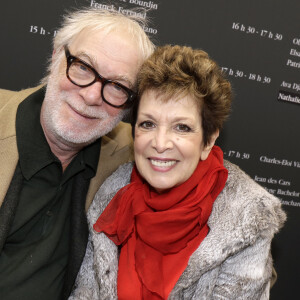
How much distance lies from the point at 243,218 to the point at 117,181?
70cm

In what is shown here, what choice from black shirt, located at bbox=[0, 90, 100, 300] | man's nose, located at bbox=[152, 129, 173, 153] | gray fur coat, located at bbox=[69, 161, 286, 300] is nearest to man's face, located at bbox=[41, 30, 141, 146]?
black shirt, located at bbox=[0, 90, 100, 300]

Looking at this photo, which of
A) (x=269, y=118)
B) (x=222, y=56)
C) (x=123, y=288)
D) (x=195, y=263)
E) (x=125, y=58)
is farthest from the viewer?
(x=269, y=118)

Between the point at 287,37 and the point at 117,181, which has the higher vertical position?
the point at 287,37

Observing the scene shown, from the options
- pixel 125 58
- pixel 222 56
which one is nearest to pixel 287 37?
pixel 222 56

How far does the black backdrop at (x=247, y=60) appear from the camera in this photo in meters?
2.41

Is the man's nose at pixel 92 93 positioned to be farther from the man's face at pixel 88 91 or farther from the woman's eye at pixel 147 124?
the woman's eye at pixel 147 124

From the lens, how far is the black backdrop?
94.8 inches

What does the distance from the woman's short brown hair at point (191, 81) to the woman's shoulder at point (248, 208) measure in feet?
0.88

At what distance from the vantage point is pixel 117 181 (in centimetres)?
208

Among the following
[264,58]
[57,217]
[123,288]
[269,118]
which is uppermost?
[264,58]

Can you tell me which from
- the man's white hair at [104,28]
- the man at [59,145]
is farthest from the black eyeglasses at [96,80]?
the man's white hair at [104,28]

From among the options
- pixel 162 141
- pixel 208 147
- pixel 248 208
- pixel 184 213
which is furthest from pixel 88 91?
pixel 248 208

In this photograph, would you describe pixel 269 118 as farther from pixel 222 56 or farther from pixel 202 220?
pixel 202 220

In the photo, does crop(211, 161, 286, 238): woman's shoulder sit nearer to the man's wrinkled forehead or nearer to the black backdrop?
the man's wrinkled forehead
